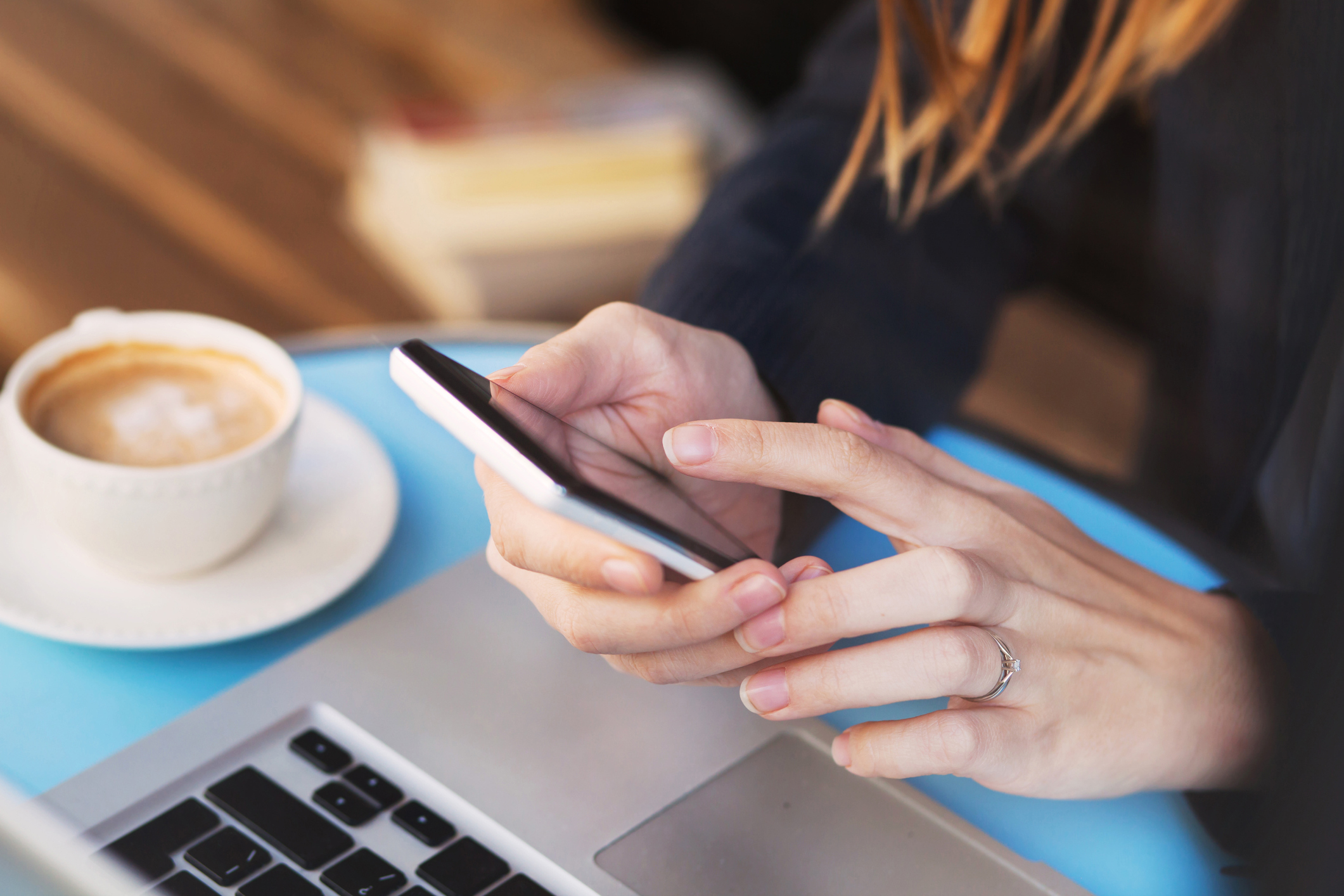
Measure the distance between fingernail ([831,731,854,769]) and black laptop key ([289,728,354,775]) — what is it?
18 centimetres

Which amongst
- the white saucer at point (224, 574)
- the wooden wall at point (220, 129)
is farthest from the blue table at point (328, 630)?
the wooden wall at point (220, 129)

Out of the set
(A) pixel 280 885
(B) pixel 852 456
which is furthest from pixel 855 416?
(A) pixel 280 885

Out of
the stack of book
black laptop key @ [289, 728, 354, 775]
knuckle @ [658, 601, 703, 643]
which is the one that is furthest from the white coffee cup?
the stack of book

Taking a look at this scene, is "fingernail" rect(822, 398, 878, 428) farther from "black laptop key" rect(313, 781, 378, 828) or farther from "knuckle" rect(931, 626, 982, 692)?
"black laptop key" rect(313, 781, 378, 828)

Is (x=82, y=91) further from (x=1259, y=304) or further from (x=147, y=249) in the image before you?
(x=1259, y=304)

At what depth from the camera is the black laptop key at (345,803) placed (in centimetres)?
39

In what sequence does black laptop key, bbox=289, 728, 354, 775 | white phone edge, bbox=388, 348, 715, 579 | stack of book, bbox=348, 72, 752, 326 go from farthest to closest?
1. stack of book, bbox=348, 72, 752, 326
2. black laptop key, bbox=289, 728, 354, 775
3. white phone edge, bbox=388, 348, 715, 579

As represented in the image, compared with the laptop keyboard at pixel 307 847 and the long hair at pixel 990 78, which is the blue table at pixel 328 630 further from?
the long hair at pixel 990 78

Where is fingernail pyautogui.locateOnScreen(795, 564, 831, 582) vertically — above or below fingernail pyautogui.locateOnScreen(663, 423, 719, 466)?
below

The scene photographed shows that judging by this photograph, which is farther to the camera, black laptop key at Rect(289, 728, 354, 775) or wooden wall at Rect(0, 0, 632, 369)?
wooden wall at Rect(0, 0, 632, 369)

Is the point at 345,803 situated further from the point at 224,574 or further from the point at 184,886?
the point at 224,574

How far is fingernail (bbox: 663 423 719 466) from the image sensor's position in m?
0.37

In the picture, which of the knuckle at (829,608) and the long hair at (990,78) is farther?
the long hair at (990,78)

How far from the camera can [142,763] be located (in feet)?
1.35
